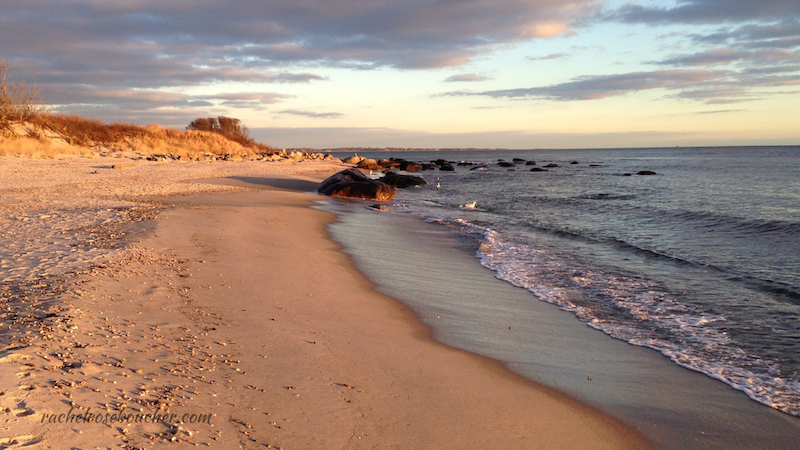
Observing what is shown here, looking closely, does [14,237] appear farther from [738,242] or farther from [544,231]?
[738,242]

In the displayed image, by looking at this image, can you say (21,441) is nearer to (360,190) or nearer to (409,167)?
(360,190)

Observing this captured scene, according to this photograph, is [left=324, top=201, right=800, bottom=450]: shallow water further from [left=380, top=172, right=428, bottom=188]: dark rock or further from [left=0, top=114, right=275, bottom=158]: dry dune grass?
[left=0, top=114, right=275, bottom=158]: dry dune grass

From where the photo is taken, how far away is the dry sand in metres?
2.92

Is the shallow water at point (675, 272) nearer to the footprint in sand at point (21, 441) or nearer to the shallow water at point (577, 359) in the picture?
the shallow water at point (577, 359)

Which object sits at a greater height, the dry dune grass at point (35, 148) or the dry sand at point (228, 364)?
the dry dune grass at point (35, 148)

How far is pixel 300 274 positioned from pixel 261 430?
13.9 feet

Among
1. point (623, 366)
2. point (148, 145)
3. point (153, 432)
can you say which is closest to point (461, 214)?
point (623, 366)

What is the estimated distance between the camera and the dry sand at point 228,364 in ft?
9.57

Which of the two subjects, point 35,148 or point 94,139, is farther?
point 94,139

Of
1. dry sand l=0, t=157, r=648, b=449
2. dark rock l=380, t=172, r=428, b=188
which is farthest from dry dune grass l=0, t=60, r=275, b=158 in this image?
dry sand l=0, t=157, r=648, b=449

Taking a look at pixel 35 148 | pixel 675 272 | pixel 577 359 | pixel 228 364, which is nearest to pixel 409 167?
pixel 35 148

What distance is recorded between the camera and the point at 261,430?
2977 mm

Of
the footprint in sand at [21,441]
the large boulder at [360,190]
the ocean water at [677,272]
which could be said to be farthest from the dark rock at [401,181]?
the footprint in sand at [21,441]

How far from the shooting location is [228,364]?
12.6 feet
